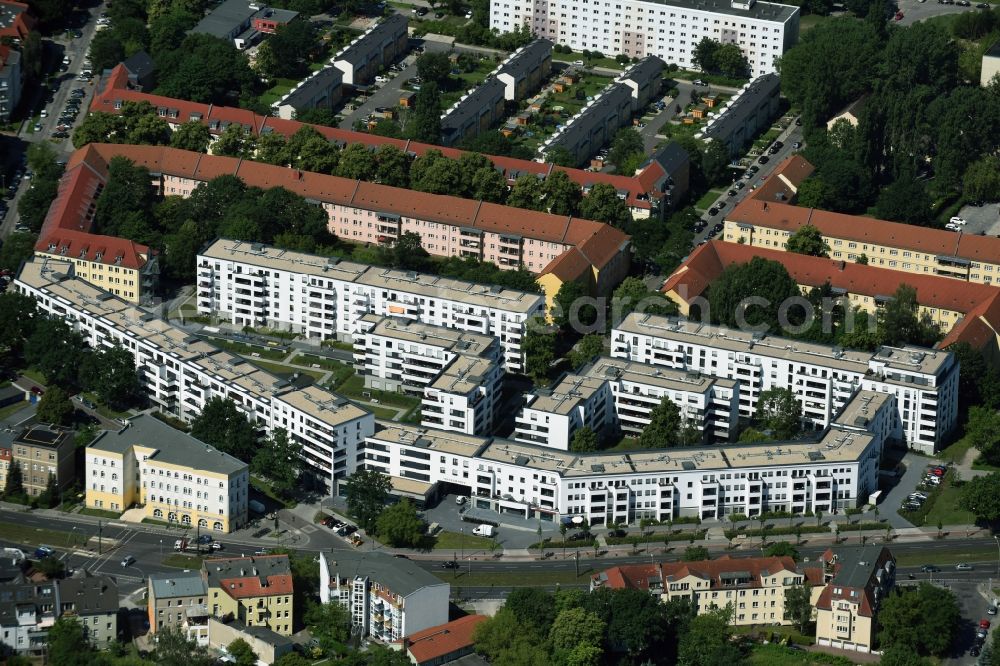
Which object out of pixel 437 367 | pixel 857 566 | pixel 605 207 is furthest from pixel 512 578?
pixel 605 207

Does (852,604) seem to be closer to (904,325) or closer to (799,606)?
(799,606)

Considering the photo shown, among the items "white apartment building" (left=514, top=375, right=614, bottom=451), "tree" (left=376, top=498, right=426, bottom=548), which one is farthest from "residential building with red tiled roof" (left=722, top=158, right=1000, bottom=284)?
"tree" (left=376, top=498, right=426, bottom=548)

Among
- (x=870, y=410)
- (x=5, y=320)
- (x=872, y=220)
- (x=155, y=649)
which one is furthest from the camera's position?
(x=872, y=220)

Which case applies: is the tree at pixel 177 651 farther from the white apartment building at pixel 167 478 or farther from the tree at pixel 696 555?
the tree at pixel 696 555

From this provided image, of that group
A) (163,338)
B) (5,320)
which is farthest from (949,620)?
(5,320)

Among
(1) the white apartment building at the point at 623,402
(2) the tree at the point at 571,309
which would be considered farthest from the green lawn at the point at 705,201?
(1) the white apartment building at the point at 623,402

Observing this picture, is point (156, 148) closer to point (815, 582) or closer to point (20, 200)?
point (20, 200)
